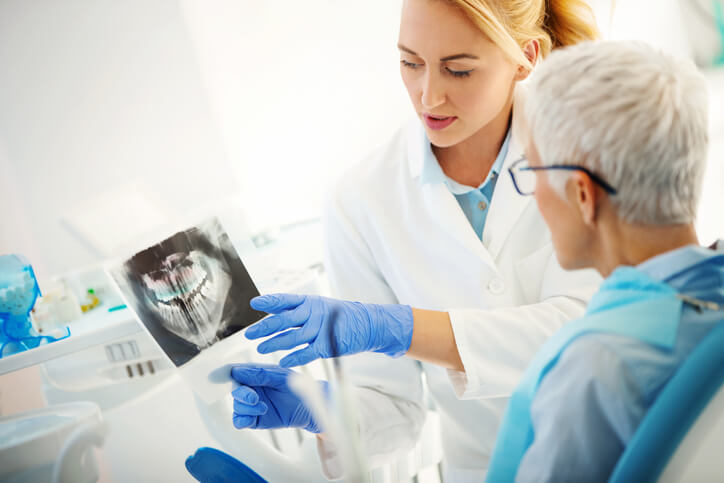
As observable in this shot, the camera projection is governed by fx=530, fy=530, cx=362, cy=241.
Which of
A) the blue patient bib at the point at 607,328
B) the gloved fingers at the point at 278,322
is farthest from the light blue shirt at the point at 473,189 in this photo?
the blue patient bib at the point at 607,328

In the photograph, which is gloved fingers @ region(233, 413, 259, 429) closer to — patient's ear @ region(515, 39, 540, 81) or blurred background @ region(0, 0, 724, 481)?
blurred background @ region(0, 0, 724, 481)

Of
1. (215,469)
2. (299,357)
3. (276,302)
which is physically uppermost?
(276,302)

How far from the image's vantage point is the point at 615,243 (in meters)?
0.68

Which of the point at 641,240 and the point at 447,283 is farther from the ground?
the point at 641,240

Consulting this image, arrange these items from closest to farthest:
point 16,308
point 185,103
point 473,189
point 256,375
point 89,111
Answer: point 256,375 → point 473,189 → point 16,308 → point 89,111 → point 185,103

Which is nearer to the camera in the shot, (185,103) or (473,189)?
(473,189)

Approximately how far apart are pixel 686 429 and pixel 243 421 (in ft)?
2.66

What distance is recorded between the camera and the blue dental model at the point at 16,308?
4.16 feet

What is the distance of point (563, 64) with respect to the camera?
2.15 ft

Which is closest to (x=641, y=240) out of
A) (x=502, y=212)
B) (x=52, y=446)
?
(x=502, y=212)

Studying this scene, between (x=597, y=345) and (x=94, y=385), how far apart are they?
131 cm

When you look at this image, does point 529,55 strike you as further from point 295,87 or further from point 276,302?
point 295,87

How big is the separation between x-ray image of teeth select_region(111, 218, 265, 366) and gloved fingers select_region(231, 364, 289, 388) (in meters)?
0.09

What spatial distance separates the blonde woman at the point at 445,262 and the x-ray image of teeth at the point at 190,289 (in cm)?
9
